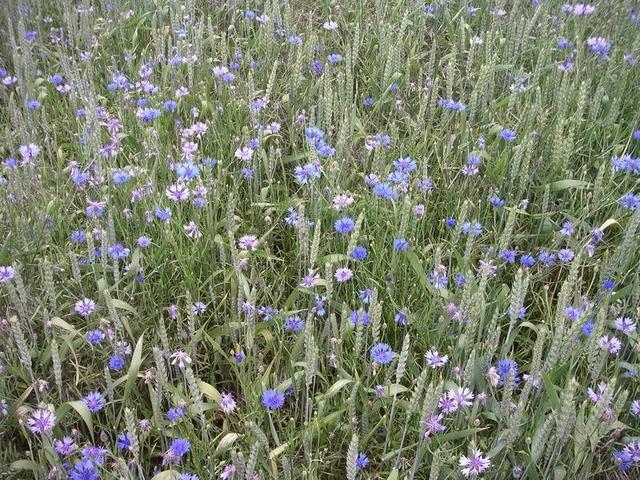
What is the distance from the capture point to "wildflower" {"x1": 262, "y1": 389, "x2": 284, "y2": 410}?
158 centimetres

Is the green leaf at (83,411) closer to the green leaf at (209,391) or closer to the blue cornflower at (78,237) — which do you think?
the green leaf at (209,391)

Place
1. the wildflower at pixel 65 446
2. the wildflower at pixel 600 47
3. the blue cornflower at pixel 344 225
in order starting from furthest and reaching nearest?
the wildflower at pixel 600 47 → the blue cornflower at pixel 344 225 → the wildflower at pixel 65 446

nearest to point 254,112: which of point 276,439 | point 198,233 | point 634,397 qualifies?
point 198,233

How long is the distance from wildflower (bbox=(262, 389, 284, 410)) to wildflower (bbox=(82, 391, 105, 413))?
0.38 metres

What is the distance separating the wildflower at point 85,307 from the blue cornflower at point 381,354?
746mm

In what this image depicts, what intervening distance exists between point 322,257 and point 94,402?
29.1 inches

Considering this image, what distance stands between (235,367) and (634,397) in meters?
0.97

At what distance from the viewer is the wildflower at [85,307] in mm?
1836

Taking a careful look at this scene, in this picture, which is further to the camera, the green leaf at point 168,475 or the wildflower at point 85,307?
the wildflower at point 85,307

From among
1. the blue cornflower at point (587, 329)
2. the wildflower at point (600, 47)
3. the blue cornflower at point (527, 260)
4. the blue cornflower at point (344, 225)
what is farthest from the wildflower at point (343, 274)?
the wildflower at point (600, 47)

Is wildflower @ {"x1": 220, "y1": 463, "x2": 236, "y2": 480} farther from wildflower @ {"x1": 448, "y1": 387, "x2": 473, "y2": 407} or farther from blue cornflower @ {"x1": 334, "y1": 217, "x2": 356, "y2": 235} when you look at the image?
blue cornflower @ {"x1": 334, "y1": 217, "x2": 356, "y2": 235}

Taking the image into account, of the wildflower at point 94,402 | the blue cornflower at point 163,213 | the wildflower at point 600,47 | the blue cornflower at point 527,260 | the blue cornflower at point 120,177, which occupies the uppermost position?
the wildflower at point 600,47

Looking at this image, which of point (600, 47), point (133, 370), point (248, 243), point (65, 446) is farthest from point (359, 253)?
point (600, 47)

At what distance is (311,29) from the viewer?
2.99 meters
